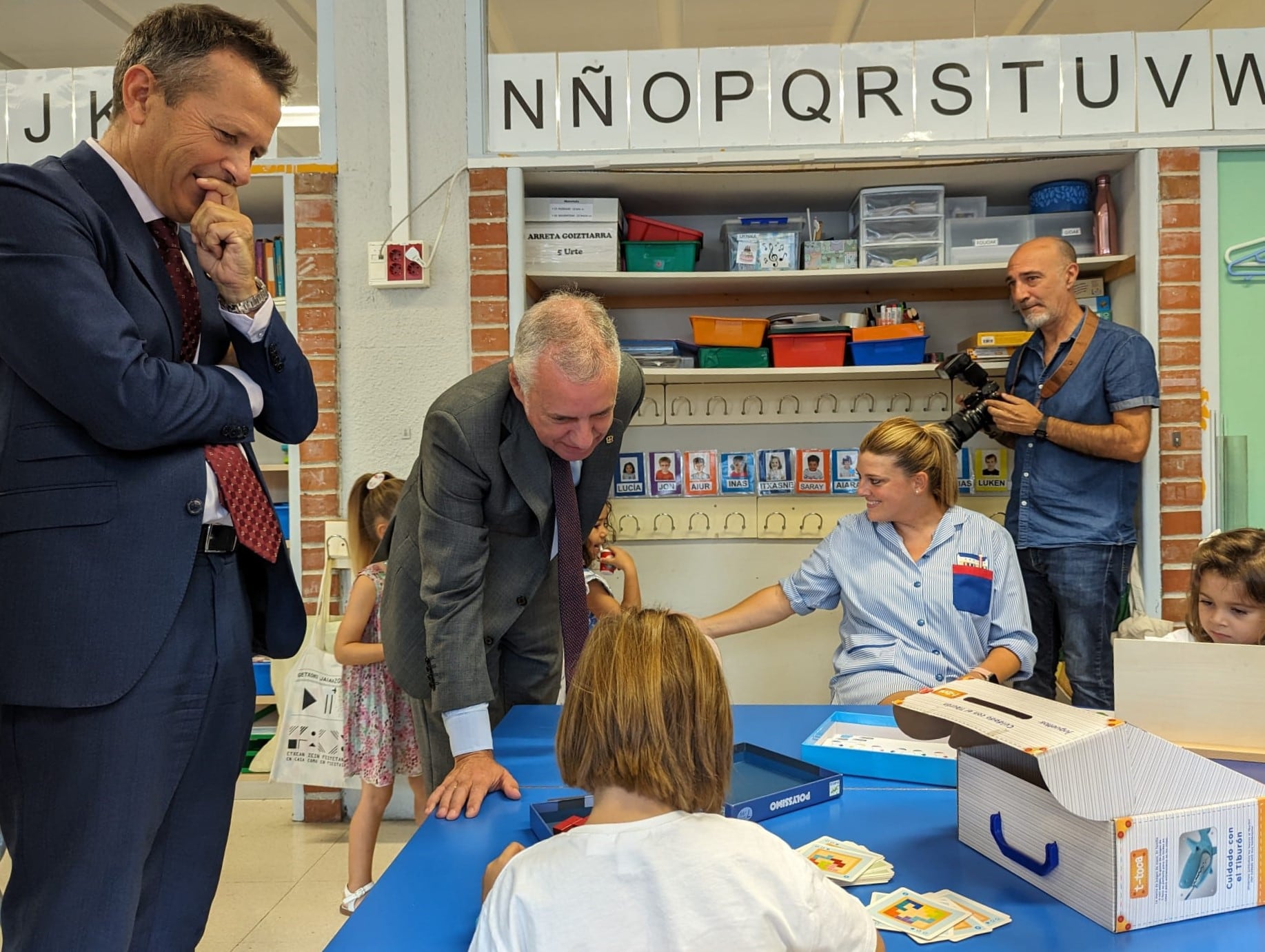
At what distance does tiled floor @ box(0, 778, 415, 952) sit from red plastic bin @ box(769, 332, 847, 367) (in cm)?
201

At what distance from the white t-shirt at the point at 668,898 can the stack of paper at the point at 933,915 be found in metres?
0.09

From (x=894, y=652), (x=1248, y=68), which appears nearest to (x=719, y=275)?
(x=894, y=652)

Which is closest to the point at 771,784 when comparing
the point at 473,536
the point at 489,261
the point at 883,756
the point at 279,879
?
the point at 883,756

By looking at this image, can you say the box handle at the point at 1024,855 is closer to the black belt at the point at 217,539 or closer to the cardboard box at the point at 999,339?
the black belt at the point at 217,539

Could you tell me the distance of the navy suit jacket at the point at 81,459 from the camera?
1.13 meters

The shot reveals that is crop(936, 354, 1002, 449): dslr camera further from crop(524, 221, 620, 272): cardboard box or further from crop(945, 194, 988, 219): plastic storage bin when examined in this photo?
crop(524, 221, 620, 272): cardboard box

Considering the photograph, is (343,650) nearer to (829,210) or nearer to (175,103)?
(175,103)

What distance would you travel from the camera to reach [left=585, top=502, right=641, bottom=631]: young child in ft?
7.53

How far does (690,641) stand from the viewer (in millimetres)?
995

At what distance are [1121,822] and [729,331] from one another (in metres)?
2.62

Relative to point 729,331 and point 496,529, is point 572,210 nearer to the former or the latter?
point 729,331

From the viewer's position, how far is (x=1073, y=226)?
3322 millimetres

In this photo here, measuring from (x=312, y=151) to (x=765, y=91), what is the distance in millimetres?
3589

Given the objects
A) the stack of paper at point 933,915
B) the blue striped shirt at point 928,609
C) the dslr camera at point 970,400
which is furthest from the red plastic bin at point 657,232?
the stack of paper at point 933,915
